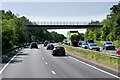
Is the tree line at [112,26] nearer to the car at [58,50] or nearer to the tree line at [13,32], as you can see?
the tree line at [13,32]

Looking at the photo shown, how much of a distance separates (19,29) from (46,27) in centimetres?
2876

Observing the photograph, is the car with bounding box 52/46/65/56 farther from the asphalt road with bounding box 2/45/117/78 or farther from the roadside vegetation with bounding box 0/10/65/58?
the asphalt road with bounding box 2/45/117/78

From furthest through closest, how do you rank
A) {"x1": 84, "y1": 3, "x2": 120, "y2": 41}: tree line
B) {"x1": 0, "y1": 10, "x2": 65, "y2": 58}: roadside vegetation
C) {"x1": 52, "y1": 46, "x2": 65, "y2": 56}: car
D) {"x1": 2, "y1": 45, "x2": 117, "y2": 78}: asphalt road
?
{"x1": 84, "y1": 3, "x2": 120, "y2": 41}: tree line, {"x1": 0, "y1": 10, "x2": 65, "y2": 58}: roadside vegetation, {"x1": 52, "y1": 46, "x2": 65, "y2": 56}: car, {"x1": 2, "y1": 45, "x2": 117, "y2": 78}: asphalt road

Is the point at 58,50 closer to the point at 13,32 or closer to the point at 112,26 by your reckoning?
the point at 13,32

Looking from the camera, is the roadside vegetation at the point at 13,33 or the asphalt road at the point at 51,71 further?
the roadside vegetation at the point at 13,33

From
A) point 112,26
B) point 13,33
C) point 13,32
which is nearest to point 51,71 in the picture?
point 13,33

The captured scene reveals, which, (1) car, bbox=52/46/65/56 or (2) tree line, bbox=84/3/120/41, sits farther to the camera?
(2) tree line, bbox=84/3/120/41

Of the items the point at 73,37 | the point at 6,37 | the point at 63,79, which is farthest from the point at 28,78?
the point at 73,37

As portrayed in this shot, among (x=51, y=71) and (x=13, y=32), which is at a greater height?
(x=13, y=32)

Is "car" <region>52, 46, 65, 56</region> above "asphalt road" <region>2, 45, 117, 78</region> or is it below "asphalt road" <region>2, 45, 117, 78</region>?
above

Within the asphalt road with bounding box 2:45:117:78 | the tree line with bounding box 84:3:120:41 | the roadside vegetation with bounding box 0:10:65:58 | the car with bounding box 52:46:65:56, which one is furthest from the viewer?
the tree line with bounding box 84:3:120:41

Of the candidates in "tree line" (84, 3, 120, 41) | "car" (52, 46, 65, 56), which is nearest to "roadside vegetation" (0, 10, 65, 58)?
"car" (52, 46, 65, 56)

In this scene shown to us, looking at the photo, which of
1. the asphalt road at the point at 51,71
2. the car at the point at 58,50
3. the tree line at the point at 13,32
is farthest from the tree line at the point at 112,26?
the asphalt road at the point at 51,71

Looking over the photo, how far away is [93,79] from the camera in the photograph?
1404 cm
